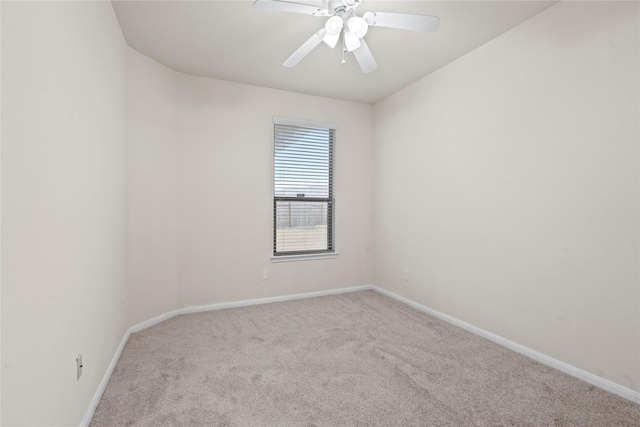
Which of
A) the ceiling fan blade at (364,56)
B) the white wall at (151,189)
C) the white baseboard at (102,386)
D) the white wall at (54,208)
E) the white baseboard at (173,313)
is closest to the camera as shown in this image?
the white wall at (54,208)

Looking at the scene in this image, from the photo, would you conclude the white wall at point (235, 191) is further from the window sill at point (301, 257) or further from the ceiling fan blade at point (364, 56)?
the ceiling fan blade at point (364, 56)

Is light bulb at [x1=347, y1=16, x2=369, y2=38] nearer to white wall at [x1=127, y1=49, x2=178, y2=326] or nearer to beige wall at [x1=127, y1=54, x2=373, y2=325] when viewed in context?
beige wall at [x1=127, y1=54, x2=373, y2=325]

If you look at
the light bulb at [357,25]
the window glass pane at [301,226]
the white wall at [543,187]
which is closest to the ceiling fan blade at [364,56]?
the light bulb at [357,25]

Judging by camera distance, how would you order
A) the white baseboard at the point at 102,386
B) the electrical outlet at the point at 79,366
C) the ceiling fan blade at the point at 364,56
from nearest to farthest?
the electrical outlet at the point at 79,366 → the white baseboard at the point at 102,386 → the ceiling fan blade at the point at 364,56

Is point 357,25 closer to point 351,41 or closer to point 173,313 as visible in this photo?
point 351,41

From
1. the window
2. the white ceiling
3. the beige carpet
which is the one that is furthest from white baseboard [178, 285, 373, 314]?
the white ceiling

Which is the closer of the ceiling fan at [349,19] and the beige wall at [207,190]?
the ceiling fan at [349,19]

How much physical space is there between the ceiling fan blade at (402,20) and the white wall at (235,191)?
2036 millimetres

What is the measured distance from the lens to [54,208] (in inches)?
49.4

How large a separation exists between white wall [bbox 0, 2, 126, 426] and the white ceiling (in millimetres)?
510

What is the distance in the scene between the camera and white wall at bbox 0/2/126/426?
97 cm

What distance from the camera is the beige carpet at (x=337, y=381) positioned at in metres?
1.68

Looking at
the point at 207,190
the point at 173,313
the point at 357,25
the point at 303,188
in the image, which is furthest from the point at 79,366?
the point at 303,188

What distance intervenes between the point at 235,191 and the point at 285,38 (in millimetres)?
1683
